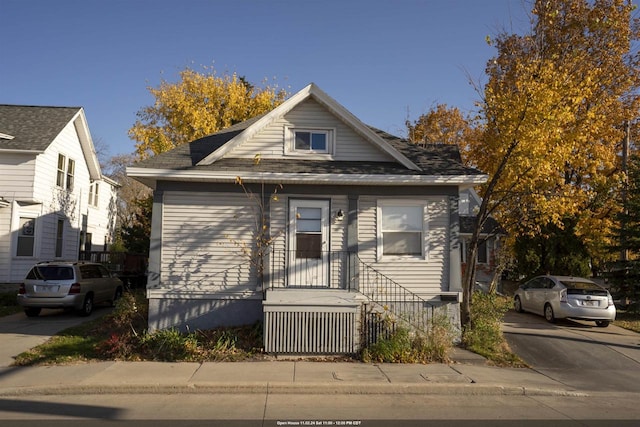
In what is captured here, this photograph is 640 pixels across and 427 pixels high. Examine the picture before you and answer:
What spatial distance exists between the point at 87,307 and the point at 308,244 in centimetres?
775

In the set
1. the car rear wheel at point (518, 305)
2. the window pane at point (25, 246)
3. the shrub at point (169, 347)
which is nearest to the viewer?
the shrub at point (169, 347)

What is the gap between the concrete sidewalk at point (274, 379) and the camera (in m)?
7.56

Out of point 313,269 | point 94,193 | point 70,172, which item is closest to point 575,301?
point 313,269

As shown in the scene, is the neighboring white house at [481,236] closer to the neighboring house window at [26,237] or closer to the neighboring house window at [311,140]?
the neighboring house window at [311,140]

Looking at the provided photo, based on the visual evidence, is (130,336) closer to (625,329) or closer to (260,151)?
(260,151)

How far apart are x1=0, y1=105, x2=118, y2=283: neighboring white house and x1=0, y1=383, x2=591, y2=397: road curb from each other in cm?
1306

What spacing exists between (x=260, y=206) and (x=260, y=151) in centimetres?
147

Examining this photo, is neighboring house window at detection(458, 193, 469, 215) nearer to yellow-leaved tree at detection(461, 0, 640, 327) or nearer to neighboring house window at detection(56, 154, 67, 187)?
yellow-leaved tree at detection(461, 0, 640, 327)

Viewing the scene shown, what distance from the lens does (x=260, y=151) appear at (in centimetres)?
1153

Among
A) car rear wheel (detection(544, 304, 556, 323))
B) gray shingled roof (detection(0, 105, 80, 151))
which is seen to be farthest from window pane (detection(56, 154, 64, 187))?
car rear wheel (detection(544, 304, 556, 323))

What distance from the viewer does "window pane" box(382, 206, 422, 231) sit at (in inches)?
440

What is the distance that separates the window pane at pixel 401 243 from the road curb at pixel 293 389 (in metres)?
3.86

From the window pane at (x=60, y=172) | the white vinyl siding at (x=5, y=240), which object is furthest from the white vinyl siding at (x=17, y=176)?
the window pane at (x=60, y=172)

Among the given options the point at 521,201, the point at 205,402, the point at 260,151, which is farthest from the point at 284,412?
the point at 521,201
